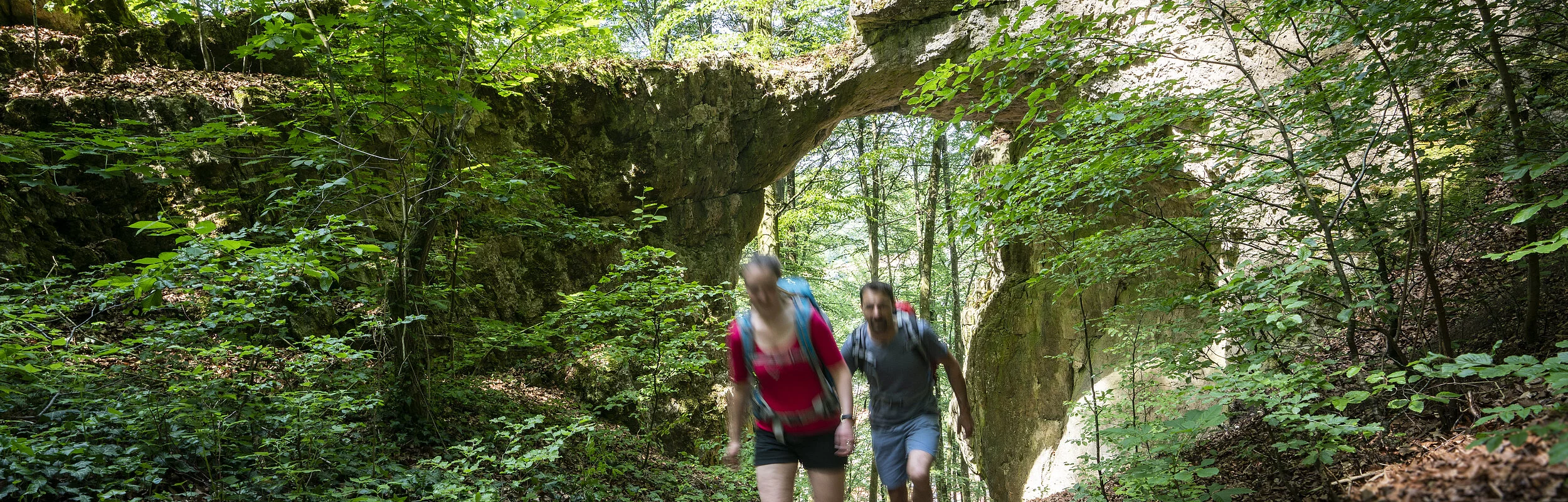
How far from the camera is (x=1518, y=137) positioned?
2.55 metres

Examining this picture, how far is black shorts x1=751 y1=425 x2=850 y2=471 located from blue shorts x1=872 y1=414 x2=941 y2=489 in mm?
563

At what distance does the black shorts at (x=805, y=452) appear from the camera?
2.67 metres

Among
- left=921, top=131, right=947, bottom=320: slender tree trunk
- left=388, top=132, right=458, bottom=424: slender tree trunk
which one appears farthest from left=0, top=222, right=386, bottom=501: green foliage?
left=921, top=131, right=947, bottom=320: slender tree trunk

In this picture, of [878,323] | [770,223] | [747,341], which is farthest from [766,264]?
[770,223]

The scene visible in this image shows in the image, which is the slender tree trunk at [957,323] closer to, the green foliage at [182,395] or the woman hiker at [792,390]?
the woman hiker at [792,390]

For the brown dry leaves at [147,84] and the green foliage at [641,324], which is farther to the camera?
the green foliage at [641,324]

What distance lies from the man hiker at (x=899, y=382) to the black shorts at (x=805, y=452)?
24.1 inches

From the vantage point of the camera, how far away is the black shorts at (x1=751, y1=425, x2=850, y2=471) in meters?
2.67

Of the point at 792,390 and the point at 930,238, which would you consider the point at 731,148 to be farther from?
the point at 792,390

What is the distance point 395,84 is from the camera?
4203 mm

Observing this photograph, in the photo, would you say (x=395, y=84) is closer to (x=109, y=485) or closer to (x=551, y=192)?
(x=109, y=485)

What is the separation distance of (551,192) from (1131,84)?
26.4 ft

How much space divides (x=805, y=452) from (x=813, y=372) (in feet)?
1.16

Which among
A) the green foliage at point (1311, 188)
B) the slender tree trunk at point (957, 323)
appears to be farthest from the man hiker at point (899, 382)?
the slender tree trunk at point (957, 323)
